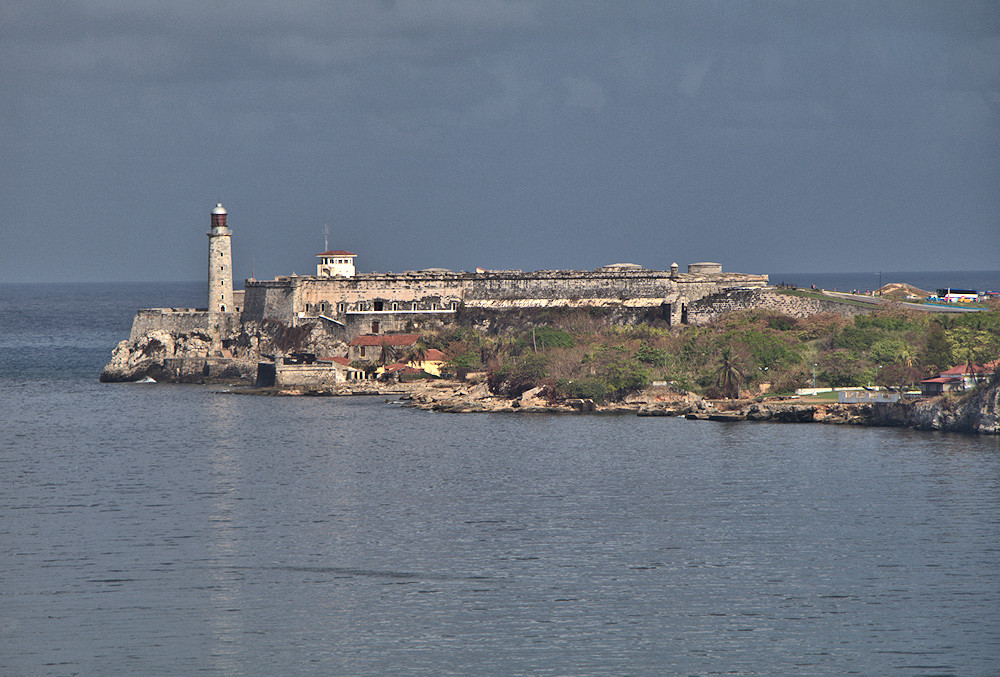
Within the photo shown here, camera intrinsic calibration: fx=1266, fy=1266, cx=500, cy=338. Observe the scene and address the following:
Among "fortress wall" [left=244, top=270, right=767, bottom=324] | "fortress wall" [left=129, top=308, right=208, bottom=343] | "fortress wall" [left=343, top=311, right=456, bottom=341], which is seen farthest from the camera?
"fortress wall" [left=244, top=270, right=767, bottom=324]

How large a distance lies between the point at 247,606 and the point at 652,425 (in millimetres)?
29266

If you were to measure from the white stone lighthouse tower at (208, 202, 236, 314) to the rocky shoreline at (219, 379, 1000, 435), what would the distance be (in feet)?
35.8

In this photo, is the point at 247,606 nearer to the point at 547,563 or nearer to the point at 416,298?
the point at 547,563

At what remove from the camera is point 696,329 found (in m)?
73.5

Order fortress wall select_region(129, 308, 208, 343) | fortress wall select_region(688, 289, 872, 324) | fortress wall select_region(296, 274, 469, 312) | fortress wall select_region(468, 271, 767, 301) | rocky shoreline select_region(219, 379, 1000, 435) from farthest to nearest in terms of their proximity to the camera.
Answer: fortress wall select_region(468, 271, 767, 301) < fortress wall select_region(296, 274, 469, 312) < fortress wall select_region(129, 308, 208, 343) < fortress wall select_region(688, 289, 872, 324) < rocky shoreline select_region(219, 379, 1000, 435)

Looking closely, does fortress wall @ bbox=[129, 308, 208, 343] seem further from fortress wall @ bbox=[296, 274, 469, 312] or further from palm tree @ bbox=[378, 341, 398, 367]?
palm tree @ bbox=[378, 341, 398, 367]

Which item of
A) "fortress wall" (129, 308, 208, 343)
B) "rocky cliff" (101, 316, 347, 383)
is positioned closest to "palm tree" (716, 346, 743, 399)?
"rocky cliff" (101, 316, 347, 383)

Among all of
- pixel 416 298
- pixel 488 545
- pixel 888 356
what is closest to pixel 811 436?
pixel 888 356

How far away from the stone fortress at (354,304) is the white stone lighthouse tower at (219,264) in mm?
62

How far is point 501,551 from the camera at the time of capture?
31984 mm

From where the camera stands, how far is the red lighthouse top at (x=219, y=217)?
7794 cm

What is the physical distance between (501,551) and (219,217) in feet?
167

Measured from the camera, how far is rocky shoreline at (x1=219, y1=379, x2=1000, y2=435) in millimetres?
50125

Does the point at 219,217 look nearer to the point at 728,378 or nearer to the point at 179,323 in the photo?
the point at 179,323
